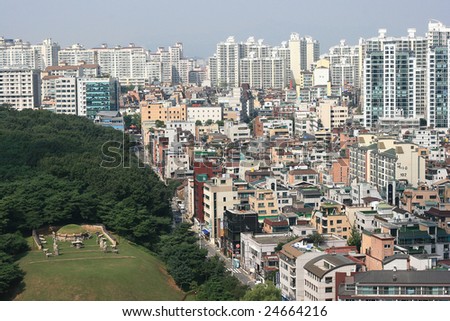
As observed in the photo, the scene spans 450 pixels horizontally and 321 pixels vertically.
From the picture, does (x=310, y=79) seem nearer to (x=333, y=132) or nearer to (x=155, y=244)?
(x=333, y=132)

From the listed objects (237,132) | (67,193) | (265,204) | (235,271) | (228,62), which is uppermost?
(228,62)

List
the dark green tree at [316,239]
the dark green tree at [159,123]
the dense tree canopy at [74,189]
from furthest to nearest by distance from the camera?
the dark green tree at [159,123]
the dense tree canopy at [74,189]
the dark green tree at [316,239]

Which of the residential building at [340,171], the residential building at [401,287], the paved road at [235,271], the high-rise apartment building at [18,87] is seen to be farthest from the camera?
the high-rise apartment building at [18,87]

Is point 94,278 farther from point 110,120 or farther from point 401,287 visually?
point 110,120

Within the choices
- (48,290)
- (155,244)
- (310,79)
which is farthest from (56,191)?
(310,79)

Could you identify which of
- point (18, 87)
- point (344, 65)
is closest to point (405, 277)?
point (18, 87)

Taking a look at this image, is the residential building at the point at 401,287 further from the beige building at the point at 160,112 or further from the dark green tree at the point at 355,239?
the beige building at the point at 160,112

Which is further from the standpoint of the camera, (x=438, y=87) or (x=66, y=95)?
(x=66, y=95)

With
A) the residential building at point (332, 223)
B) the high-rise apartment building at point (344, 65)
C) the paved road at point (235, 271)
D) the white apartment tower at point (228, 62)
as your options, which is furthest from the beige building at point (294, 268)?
the white apartment tower at point (228, 62)
